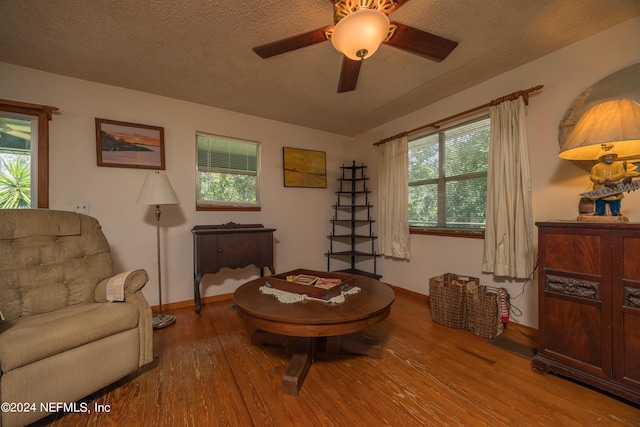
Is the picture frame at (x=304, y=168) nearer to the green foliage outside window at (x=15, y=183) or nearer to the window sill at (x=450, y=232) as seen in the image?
the window sill at (x=450, y=232)

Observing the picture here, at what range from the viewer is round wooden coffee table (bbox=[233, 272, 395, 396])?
4.38 ft

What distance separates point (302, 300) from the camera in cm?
161

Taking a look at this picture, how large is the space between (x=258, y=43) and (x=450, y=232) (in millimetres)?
2518

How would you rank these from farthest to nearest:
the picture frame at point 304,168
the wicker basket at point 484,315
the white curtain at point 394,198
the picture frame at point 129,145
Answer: the picture frame at point 304,168 → the white curtain at point 394,198 → the picture frame at point 129,145 → the wicker basket at point 484,315

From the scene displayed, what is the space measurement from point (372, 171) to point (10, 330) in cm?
364

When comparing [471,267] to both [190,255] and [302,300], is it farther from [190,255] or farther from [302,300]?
[190,255]

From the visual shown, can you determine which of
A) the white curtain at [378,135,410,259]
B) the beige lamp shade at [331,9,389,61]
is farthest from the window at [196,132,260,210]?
the beige lamp shade at [331,9,389,61]

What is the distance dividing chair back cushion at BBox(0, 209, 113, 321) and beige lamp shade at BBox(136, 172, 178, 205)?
1.53 ft

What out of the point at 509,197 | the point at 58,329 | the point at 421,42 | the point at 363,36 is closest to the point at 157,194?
the point at 58,329

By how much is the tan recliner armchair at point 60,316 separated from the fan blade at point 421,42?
2217 mm

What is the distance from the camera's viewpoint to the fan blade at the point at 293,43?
1410mm

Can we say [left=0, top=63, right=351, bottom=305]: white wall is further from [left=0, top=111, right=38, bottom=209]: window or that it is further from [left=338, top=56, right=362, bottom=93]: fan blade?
[left=338, top=56, right=362, bottom=93]: fan blade

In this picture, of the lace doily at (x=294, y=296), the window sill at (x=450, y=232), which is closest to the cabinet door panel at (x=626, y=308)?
the window sill at (x=450, y=232)

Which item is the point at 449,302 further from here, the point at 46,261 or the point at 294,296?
the point at 46,261
